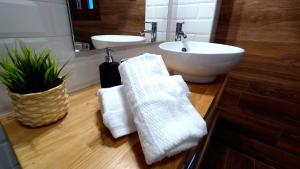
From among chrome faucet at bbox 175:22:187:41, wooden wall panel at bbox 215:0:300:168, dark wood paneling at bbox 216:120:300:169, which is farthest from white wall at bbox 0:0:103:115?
dark wood paneling at bbox 216:120:300:169

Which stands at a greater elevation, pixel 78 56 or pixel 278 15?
pixel 278 15

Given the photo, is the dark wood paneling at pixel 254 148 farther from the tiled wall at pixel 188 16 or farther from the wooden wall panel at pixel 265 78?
the tiled wall at pixel 188 16

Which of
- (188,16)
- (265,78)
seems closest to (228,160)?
(265,78)

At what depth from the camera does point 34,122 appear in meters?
0.37

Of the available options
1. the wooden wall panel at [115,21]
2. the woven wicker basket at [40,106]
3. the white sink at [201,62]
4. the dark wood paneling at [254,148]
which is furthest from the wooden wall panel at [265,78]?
the woven wicker basket at [40,106]

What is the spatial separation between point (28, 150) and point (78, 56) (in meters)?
0.36

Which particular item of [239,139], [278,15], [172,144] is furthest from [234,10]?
[172,144]

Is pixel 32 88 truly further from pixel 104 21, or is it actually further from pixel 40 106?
pixel 104 21

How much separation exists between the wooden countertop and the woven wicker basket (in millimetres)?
25

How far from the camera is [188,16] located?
113 cm

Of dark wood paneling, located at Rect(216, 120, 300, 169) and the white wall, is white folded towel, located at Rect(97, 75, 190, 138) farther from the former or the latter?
dark wood paneling, located at Rect(216, 120, 300, 169)

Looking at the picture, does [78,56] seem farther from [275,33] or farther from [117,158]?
[275,33]

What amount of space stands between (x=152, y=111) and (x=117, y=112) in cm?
11

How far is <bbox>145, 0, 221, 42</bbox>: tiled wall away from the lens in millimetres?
1039
